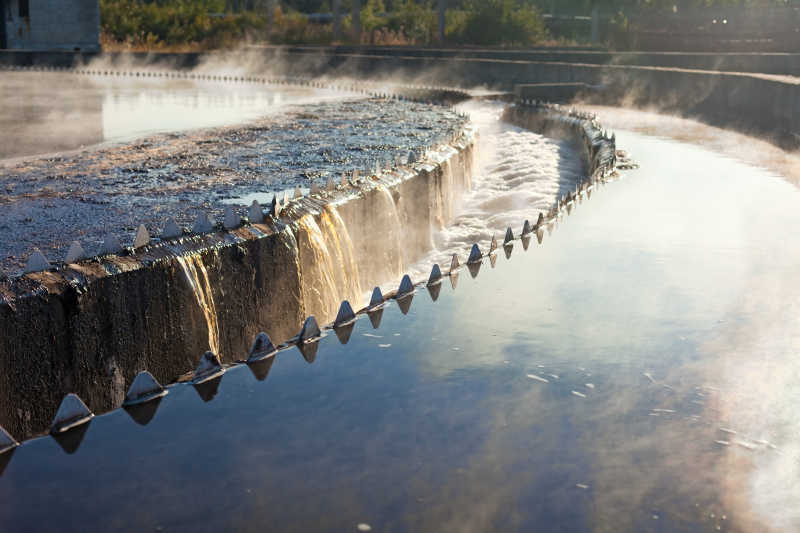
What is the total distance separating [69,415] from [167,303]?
2449 mm

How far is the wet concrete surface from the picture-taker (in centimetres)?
833

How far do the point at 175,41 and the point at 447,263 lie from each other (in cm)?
3500

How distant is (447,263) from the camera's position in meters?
11.3

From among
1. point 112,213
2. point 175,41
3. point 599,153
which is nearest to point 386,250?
point 112,213

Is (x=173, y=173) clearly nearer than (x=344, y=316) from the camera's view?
No

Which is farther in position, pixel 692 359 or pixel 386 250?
pixel 386 250

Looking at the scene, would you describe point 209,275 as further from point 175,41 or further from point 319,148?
point 175,41

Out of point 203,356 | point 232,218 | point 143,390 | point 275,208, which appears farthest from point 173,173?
point 143,390

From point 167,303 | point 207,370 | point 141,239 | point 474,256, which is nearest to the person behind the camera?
point 207,370

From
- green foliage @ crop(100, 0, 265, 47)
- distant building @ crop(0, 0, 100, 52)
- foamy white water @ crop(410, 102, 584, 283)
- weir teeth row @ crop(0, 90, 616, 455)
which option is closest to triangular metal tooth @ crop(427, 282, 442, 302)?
weir teeth row @ crop(0, 90, 616, 455)

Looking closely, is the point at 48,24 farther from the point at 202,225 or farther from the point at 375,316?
the point at 375,316

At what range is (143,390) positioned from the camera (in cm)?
421

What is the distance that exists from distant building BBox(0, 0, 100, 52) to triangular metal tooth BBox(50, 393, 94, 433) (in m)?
34.7

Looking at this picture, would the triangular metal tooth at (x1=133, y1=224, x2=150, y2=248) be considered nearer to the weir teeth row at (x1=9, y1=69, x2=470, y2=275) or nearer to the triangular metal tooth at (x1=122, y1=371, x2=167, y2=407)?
the weir teeth row at (x1=9, y1=69, x2=470, y2=275)
